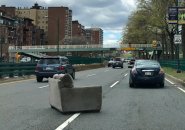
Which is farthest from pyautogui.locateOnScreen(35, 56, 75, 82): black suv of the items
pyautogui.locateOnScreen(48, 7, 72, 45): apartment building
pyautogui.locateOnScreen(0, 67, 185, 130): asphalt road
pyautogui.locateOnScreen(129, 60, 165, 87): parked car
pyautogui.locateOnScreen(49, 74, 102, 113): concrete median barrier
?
pyautogui.locateOnScreen(48, 7, 72, 45): apartment building

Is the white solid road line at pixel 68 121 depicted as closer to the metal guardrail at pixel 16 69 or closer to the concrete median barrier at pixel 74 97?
the concrete median barrier at pixel 74 97

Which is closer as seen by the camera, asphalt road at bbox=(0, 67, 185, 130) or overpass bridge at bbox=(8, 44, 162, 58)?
asphalt road at bbox=(0, 67, 185, 130)

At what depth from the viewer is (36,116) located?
40.4 feet

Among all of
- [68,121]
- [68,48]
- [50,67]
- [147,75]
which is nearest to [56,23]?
[68,48]

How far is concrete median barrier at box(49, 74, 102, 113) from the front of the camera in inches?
500

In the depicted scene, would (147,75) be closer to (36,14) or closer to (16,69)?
(16,69)

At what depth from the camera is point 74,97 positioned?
12.8 m

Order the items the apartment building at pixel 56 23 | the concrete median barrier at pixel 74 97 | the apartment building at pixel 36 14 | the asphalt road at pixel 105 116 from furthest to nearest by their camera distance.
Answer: the apartment building at pixel 36 14 → the apartment building at pixel 56 23 → the concrete median barrier at pixel 74 97 → the asphalt road at pixel 105 116

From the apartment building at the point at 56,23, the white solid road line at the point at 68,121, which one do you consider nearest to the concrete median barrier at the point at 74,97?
the white solid road line at the point at 68,121

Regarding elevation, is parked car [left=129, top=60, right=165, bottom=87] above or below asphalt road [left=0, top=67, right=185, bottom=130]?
above

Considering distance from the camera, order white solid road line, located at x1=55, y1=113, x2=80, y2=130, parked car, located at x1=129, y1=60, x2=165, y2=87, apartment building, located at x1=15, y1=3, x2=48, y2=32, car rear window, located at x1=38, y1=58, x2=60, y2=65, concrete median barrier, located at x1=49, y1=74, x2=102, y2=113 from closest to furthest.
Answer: white solid road line, located at x1=55, y1=113, x2=80, y2=130
concrete median barrier, located at x1=49, y1=74, x2=102, y2=113
parked car, located at x1=129, y1=60, x2=165, y2=87
car rear window, located at x1=38, y1=58, x2=60, y2=65
apartment building, located at x1=15, y1=3, x2=48, y2=32

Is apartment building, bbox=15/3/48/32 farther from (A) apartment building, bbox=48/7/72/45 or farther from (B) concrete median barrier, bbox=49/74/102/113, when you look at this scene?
(B) concrete median barrier, bbox=49/74/102/113

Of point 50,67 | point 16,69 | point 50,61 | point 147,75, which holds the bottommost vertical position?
point 16,69

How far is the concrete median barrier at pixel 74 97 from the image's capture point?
500 inches
